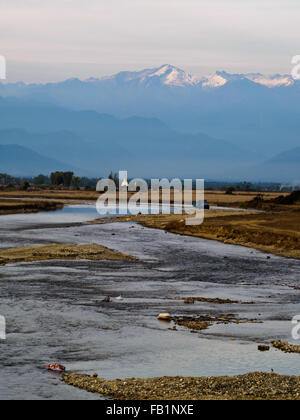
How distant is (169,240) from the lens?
62.7m

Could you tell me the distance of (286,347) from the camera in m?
22.2

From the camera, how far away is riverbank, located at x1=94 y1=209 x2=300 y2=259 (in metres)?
56.0

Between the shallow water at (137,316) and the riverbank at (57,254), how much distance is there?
5.89 feet

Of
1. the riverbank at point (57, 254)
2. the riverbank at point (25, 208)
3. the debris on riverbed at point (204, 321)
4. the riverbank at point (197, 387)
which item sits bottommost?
the riverbank at point (197, 387)

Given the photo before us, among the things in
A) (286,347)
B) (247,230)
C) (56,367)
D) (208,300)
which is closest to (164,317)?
(208,300)

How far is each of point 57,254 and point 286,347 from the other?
27.6 metres

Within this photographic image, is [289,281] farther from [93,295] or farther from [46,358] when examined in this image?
[46,358]

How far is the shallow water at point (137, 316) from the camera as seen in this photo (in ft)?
65.7

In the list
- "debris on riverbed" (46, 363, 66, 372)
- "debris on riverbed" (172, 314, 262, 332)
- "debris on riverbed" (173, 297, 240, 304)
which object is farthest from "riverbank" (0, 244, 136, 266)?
"debris on riverbed" (46, 363, 66, 372)

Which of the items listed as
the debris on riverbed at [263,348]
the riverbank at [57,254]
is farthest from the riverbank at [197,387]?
the riverbank at [57,254]

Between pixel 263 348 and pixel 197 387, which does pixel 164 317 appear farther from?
pixel 197 387

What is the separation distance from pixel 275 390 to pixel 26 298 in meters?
16.0

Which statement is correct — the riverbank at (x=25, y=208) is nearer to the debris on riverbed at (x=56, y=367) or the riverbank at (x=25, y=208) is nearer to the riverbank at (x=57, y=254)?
the riverbank at (x=57, y=254)
